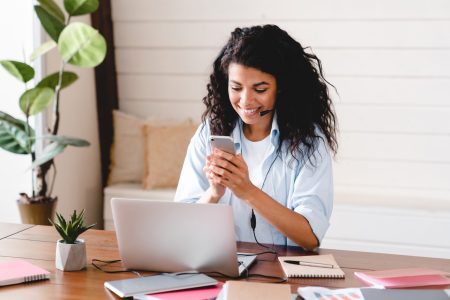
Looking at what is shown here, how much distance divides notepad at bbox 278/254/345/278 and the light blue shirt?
23 cm

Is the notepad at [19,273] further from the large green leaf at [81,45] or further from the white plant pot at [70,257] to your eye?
the large green leaf at [81,45]

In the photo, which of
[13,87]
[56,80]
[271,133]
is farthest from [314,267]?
[13,87]

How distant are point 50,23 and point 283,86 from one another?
4.69 ft

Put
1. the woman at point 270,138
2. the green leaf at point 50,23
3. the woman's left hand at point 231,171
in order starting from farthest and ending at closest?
1. the green leaf at point 50,23
2. the woman at point 270,138
3. the woman's left hand at point 231,171

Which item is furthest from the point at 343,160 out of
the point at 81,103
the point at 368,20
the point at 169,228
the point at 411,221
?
the point at 169,228

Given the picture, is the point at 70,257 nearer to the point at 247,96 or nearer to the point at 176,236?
the point at 176,236

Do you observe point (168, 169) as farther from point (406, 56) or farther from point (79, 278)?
point (79, 278)

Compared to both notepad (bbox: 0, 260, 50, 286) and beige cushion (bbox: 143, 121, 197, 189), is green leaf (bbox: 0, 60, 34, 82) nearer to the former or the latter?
beige cushion (bbox: 143, 121, 197, 189)

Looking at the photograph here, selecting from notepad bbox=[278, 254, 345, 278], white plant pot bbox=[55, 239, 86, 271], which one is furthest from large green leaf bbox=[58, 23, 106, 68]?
notepad bbox=[278, 254, 345, 278]

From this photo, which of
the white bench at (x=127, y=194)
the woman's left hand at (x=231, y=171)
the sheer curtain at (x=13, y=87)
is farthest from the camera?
the white bench at (x=127, y=194)

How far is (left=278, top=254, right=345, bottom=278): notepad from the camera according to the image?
5.91 feet

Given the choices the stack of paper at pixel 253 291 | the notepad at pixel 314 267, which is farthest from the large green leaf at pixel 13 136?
the stack of paper at pixel 253 291

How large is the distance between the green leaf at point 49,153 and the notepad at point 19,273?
122cm

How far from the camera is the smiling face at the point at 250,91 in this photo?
Answer: 2193 mm
